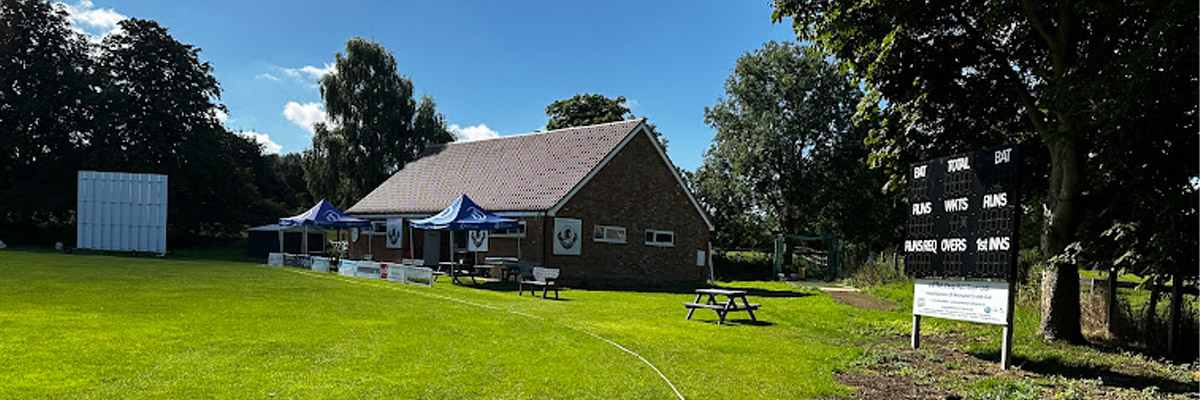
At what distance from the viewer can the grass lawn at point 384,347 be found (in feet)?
23.9

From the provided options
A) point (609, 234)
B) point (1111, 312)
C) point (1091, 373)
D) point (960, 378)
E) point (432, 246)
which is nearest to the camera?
point (960, 378)

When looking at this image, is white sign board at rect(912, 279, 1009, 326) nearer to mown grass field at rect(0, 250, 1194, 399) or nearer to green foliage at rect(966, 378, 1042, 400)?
mown grass field at rect(0, 250, 1194, 399)

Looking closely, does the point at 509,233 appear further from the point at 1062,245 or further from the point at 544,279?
the point at 1062,245

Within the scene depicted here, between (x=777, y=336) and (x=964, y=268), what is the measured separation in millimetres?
3119

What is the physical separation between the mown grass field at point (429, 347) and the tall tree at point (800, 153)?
971 inches

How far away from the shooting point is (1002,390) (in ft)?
25.7

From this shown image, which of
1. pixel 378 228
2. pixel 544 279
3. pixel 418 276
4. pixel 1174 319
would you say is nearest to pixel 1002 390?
pixel 1174 319

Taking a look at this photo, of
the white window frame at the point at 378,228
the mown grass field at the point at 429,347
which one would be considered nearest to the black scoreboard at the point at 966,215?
the mown grass field at the point at 429,347

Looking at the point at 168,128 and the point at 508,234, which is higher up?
the point at 168,128

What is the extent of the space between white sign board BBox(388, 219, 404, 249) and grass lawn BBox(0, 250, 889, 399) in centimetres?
1350

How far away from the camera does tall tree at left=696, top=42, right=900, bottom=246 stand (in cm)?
4072

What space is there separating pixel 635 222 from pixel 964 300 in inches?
685

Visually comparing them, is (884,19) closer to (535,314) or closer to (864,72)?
(864,72)

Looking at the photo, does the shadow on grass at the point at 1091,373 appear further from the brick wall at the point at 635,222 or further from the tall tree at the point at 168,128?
the tall tree at the point at 168,128
